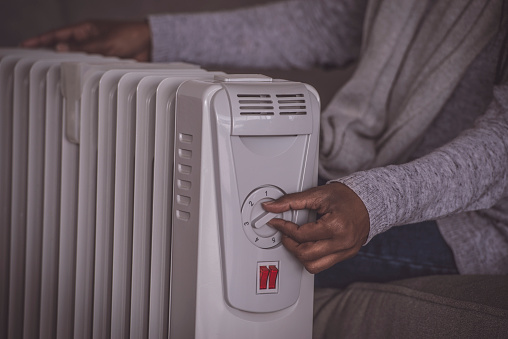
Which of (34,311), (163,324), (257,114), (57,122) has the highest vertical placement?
(257,114)

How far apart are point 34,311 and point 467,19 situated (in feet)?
2.39

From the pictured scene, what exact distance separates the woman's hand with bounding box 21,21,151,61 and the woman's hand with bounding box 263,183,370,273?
0.62 metres

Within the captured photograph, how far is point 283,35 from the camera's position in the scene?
1.29 metres

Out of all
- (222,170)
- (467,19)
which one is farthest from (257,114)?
(467,19)

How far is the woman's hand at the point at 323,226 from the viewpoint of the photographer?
652 millimetres

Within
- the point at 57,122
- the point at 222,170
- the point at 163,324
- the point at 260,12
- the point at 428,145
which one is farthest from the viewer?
the point at 260,12

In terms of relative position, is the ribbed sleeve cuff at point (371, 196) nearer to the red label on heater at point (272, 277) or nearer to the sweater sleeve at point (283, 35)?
the red label on heater at point (272, 277)

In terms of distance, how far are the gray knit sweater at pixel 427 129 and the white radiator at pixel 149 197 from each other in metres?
0.10

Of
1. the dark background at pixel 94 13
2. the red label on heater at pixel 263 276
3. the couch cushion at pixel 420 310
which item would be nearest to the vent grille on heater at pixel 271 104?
the red label on heater at pixel 263 276

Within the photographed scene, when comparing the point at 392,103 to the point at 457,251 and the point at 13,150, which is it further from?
the point at 13,150

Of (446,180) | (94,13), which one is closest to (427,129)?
(446,180)

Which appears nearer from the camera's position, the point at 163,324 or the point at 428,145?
the point at 163,324

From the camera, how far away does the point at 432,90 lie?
1003 mm

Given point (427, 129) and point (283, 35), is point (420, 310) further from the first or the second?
point (283, 35)
